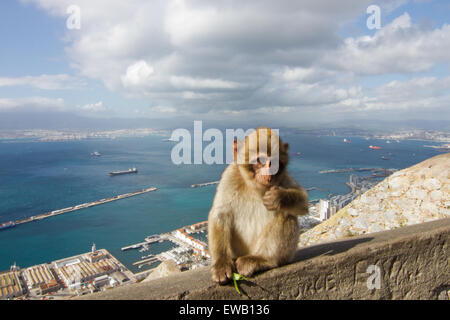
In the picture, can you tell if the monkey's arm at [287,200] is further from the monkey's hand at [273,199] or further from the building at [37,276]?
the building at [37,276]

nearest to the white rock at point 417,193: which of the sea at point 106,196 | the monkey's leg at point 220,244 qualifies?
the sea at point 106,196

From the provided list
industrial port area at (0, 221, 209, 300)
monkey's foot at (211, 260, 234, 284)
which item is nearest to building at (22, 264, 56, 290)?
industrial port area at (0, 221, 209, 300)

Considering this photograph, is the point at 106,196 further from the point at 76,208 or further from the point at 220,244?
the point at 220,244

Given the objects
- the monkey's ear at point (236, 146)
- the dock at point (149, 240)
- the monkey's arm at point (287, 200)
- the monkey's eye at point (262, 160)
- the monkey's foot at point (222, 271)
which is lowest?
the dock at point (149, 240)

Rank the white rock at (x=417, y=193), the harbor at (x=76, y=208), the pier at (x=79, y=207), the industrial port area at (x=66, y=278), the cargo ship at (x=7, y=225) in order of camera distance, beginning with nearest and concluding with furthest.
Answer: the white rock at (x=417, y=193), the industrial port area at (x=66, y=278), the cargo ship at (x=7, y=225), the harbor at (x=76, y=208), the pier at (x=79, y=207)

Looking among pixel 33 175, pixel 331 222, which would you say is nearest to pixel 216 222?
pixel 331 222

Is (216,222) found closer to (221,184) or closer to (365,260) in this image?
(221,184)

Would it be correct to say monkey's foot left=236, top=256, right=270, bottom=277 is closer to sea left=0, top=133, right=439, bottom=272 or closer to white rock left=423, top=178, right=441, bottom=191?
white rock left=423, top=178, right=441, bottom=191
